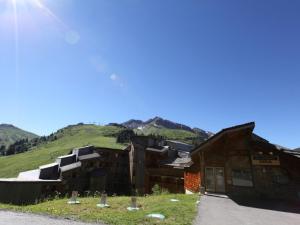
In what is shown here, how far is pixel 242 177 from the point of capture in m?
22.9

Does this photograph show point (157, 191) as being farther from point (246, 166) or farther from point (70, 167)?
point (70, 167)

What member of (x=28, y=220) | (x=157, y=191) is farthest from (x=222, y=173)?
(x=28, y=220)

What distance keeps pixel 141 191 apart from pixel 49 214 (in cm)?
3647

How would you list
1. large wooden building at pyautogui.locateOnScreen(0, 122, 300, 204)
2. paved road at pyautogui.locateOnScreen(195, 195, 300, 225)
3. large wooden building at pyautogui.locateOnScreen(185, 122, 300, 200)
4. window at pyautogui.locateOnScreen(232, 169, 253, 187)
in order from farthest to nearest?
window at pyautogui.locateOnScreen(232, 169, 253, 187) < large wooden building at pyautogui.locateOnScreen(0, 122, 300, 204) < large wooden building at pyautogui.locateOnScreen(185, 122, 300, 200) < paved road at pyautogui.locateOnScreen(195, 195, 300, 225)

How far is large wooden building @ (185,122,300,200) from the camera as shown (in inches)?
834

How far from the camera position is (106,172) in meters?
56.1

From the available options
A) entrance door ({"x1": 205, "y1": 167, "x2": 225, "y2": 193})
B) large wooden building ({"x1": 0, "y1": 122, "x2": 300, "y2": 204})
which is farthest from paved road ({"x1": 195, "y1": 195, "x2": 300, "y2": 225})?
entrance door ({"x1": 205, "y1": 167, "x2": 225, "y2": 193})

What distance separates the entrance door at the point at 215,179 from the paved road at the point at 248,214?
4.03 m

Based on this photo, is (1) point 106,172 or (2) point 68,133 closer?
(1) point 106,172

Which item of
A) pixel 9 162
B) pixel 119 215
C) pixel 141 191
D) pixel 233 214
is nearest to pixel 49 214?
pixel 119 215

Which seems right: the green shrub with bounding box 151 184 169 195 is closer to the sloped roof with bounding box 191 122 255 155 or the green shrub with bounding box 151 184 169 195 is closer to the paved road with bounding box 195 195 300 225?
the sloped roof with bounding box 191 122 255 155

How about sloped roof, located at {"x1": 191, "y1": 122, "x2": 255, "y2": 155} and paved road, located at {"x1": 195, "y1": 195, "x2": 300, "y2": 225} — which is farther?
sloped roof, located at {"x1": 191, "y1": 122, "x2": 255, "y2": 155}

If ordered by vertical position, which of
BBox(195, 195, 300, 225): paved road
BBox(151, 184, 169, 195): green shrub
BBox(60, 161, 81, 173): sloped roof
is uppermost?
BBox(60, 161, 81, 173): sloped roof

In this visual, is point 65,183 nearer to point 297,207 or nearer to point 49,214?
point 49,214
